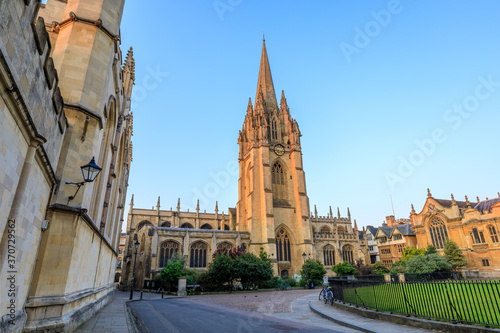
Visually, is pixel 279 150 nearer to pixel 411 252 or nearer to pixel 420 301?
pixel 411 252

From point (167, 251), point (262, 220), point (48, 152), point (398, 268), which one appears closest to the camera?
point (48, 152)

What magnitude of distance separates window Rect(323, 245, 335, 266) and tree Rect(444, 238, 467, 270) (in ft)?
48.3

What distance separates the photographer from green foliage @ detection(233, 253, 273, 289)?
88.9 ft

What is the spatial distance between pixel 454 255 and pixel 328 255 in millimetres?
16005

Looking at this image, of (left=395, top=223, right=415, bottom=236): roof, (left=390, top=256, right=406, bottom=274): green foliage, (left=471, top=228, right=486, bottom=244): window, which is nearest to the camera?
(left=390, top=256, right=406, bottom=274): green foliage

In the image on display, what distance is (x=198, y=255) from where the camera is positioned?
3662 cm

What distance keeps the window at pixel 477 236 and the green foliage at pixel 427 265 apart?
11.2 m

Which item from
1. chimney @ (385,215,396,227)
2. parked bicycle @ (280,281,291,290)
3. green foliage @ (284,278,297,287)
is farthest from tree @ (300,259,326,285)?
chimney @ (385,215,396,227)

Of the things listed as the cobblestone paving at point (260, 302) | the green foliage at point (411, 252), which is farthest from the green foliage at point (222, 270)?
the green foliage at point (411, 252)

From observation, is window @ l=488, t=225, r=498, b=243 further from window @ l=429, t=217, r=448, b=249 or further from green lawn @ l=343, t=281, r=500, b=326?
green lawn @ l=343, t=281, r=500, b=326

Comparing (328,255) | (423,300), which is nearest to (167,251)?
(328,255)

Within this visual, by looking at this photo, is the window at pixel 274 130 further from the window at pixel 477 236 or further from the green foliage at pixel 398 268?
the window at pixel 477 236

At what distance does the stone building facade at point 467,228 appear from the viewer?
34.7m

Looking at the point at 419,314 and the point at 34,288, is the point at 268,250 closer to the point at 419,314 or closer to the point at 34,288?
the point at 419,314
